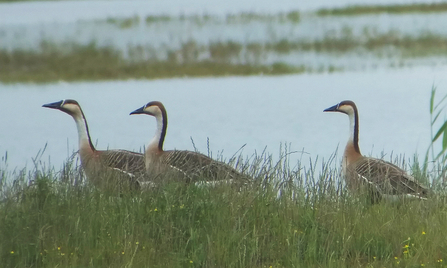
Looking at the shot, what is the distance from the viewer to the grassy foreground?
512 cm

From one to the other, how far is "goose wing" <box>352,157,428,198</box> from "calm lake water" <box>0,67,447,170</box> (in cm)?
339

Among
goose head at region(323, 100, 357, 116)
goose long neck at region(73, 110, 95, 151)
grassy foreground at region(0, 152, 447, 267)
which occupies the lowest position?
grassy foreground at region(0, 152, 447, 267)

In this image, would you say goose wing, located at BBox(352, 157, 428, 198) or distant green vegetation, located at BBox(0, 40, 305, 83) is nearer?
goose wing, located at BBox(352, 157, 428, 198)

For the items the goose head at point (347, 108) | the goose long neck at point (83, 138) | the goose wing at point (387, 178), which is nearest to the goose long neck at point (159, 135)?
the goose long neck at point (83, 138)

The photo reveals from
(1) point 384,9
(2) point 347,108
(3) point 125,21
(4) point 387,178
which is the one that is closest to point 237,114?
(2) point 347,108

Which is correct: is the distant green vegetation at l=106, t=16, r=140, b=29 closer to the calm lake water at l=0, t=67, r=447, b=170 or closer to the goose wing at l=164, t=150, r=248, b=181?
the calm lake water at l=0, t=67, r=447, b=170

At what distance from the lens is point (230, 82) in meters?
19.1

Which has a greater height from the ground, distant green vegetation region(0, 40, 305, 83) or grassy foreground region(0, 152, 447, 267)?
distant green vegetation region(0, 40, 305, 83)

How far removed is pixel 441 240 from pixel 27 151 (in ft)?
28.0

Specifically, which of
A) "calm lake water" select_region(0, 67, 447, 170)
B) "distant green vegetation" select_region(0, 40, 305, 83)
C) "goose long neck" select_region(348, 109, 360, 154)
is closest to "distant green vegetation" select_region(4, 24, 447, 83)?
"distant green vegetation" select_region(0, 40, 305, 83)

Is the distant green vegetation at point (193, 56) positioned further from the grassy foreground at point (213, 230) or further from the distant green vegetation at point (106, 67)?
the grassy foreground at point (213, 230)

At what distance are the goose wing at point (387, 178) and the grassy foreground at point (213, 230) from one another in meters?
0.47

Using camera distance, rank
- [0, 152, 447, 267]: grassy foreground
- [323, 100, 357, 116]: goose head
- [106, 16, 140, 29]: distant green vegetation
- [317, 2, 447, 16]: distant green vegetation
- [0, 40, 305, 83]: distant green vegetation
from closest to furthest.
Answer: [0, 152, 447, 267]: grassy foreground
[323, 100, 357, 116]: goose head
[0, 40, 305, 83]: distant green vegetation
[106, 16, 140, 29]: distant green vegetation
[317, 2, 447, 16]: distant green vegetation

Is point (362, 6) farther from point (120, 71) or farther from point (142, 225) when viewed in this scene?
point (142, 225)
